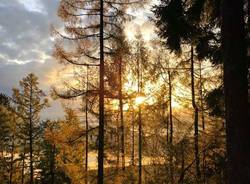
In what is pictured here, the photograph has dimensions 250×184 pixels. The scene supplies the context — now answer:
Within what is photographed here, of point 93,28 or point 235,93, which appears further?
point 93,28

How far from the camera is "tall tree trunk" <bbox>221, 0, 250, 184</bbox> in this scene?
502 cm

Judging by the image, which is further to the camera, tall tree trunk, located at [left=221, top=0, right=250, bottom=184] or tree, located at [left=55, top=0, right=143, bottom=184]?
tree, located at [left=55, top=0, right=143, bottom=184]

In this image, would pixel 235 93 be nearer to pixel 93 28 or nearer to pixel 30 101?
pixel 93 28

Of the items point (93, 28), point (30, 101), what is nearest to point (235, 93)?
point (93, 28)

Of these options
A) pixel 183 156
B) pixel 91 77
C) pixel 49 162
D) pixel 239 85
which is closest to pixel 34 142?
pixel 49 162

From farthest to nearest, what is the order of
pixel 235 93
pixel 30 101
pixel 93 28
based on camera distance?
pixel 30 101 < pixel 93 28 < pixel 235 93

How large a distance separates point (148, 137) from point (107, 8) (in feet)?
37.1

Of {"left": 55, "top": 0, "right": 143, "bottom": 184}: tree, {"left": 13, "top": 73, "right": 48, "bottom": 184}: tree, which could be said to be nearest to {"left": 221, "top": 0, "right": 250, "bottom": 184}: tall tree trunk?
{"left": 55, "top": 0, "right": 143, "bottom": 184}: tree

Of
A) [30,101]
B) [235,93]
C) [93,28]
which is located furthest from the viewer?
[30,101]

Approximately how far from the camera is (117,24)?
1680cm

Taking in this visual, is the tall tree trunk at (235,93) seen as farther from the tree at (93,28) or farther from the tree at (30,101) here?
the tree at (30,101)

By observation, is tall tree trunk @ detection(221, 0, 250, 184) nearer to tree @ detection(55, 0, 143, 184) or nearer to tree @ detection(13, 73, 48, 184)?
tree @ detection(55, 0, 143, 184)

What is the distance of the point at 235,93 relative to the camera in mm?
5172

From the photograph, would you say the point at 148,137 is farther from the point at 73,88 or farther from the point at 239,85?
the point at 239,85
